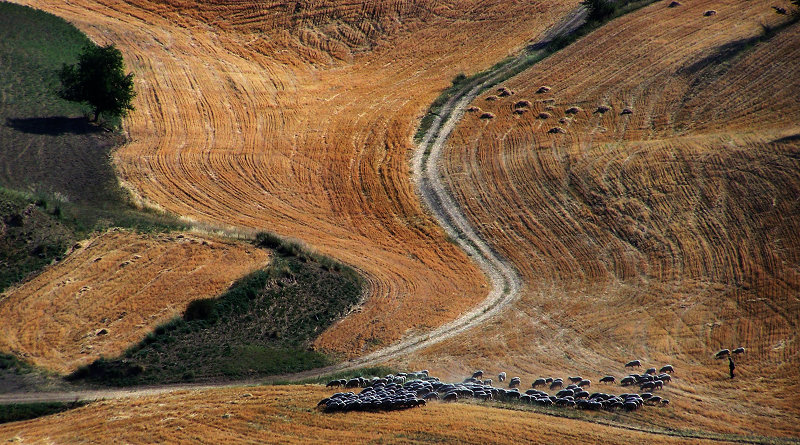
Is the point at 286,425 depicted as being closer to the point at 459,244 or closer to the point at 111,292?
the point at 111,292

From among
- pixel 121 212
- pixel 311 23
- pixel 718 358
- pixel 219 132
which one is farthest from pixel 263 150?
pixel 718 358

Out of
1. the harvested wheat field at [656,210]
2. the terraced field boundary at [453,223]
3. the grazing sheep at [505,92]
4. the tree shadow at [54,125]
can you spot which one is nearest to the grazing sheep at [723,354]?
the harvested wheat field at [656,210]

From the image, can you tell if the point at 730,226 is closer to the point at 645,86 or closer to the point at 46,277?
the point at 645,86

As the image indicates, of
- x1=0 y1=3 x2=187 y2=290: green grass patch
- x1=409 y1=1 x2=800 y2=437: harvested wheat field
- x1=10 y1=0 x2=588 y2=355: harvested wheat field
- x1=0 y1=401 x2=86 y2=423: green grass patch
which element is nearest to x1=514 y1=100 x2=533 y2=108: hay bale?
x1=409 y1=1 x2=800 y2=437: harvested wheat field

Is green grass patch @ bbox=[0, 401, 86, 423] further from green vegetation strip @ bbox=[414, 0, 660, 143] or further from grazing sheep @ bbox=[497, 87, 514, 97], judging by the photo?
grazing sheep @ bbox=[497, 87, 514, 97]

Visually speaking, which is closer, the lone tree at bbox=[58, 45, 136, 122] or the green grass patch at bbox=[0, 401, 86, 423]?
the green grass patch at bbox=[0, 401, 86, 423]

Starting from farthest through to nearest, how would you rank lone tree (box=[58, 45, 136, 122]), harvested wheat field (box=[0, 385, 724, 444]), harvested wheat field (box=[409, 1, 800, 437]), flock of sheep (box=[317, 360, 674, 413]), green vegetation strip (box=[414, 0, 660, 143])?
green vegetation strip (box=[414, 0, 660, 143])
lone tree (box=[58, 45, 136, 122])
harvested wheat field (box=[409, 1, 800, 437])
flock of sheep (box=[317, 360, 674, 413])
harvested wheat field (box=[0, 385, 724, 444])
